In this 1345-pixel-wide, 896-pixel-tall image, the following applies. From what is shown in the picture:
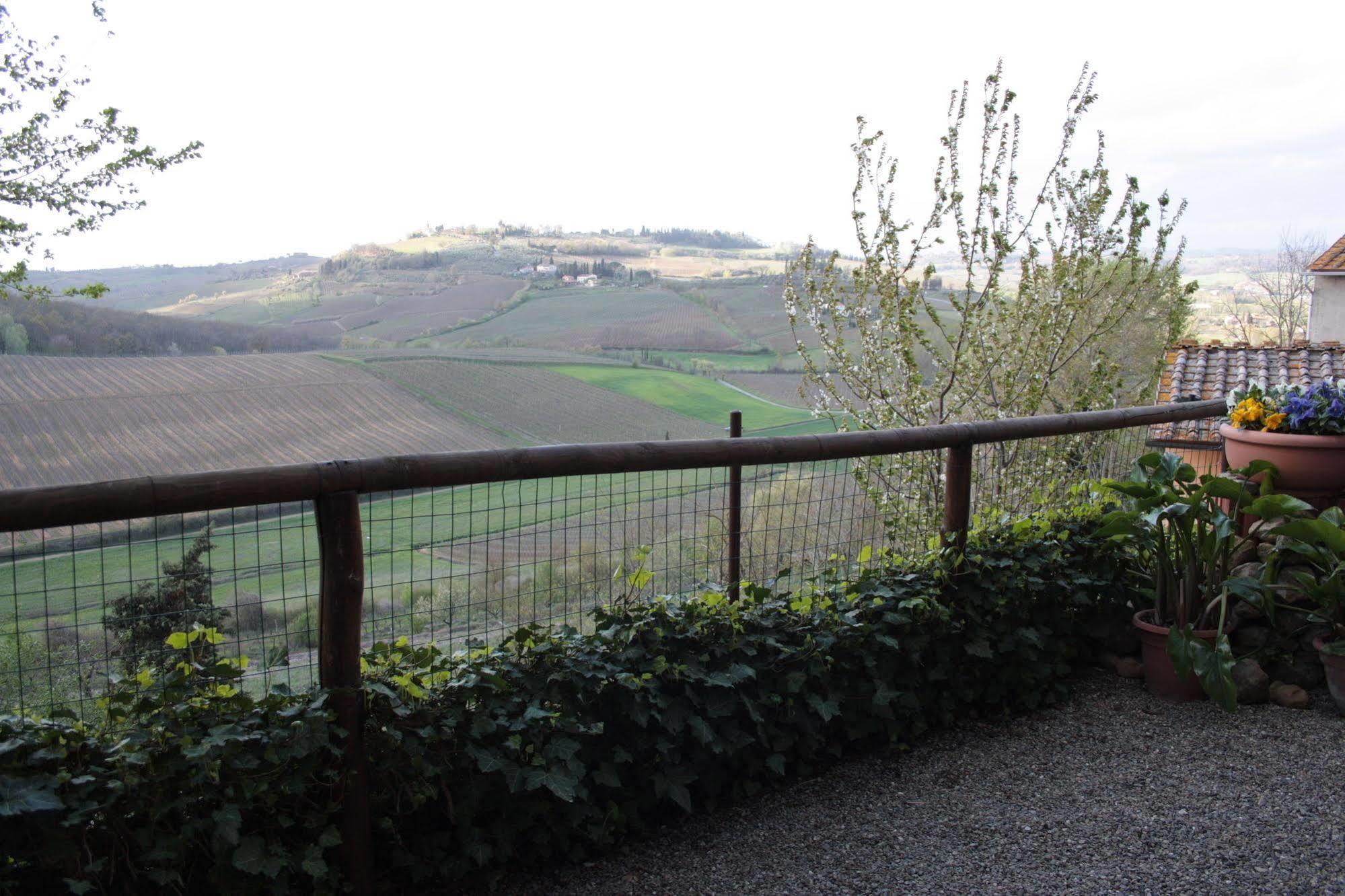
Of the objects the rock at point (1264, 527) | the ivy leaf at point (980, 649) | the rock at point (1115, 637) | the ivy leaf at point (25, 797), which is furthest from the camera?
the rock at point (1115, 637)

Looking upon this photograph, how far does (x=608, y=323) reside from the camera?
127 feet

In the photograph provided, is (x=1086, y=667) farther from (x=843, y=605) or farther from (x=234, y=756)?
(x=234, y=756)

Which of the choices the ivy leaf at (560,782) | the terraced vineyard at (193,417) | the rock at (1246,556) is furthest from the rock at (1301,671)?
the terraced vineyard at (193,417)

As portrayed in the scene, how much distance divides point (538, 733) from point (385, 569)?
0.68m

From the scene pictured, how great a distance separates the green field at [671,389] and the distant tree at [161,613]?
1930 centimetres

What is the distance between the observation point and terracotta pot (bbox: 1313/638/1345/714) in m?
3.20

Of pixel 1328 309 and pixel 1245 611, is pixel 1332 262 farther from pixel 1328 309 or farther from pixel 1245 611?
pixel 1245 611

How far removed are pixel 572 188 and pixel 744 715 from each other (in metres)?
48.9

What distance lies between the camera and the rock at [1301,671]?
3422 mm

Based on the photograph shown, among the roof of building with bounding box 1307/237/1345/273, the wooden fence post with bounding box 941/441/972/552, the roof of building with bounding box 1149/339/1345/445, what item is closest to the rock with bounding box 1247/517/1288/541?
the wooden fence post with bounding box 941/441/972/552

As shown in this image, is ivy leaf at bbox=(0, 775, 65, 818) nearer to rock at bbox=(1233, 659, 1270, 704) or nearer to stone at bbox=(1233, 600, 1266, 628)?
rock at bbox=(1233, 659, 1270, 704)

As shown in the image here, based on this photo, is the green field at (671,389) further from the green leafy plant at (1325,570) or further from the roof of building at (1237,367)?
the green leafy plant at (1325,570)

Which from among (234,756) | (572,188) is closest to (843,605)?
(234,756)

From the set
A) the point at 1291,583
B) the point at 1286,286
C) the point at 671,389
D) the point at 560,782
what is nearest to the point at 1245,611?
the point at 1291,583
